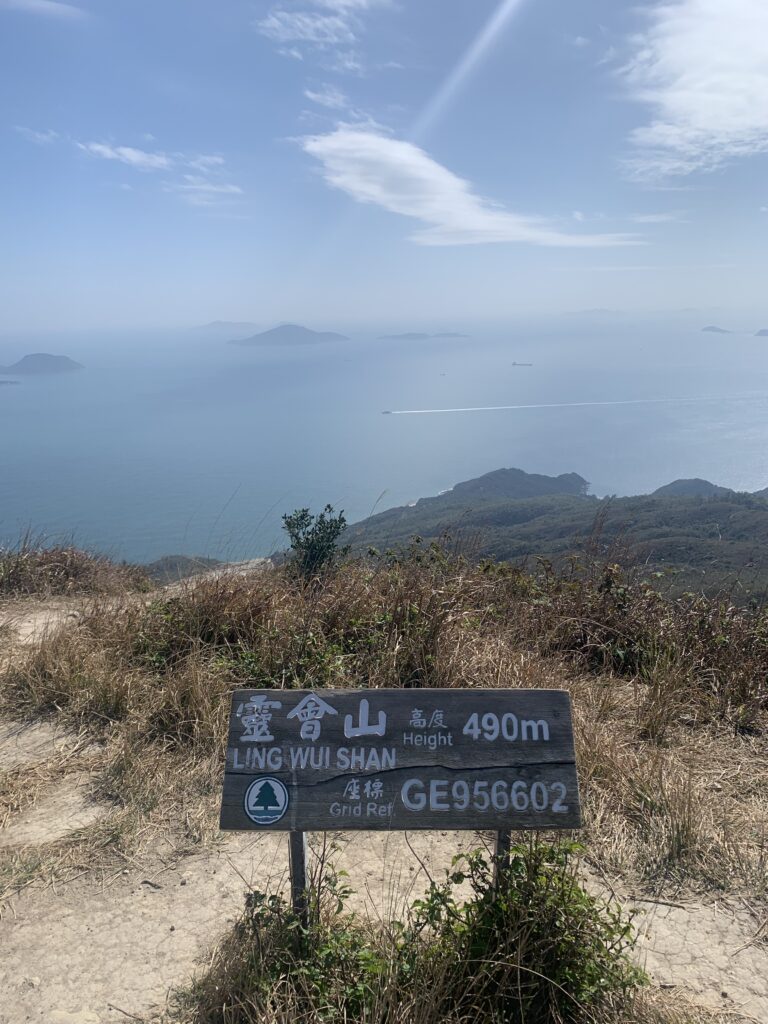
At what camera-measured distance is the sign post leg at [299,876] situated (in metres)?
2.00

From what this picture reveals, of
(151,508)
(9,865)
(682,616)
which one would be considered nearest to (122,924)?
(9,865)

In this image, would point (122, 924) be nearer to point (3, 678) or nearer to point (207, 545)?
point (3, 678)

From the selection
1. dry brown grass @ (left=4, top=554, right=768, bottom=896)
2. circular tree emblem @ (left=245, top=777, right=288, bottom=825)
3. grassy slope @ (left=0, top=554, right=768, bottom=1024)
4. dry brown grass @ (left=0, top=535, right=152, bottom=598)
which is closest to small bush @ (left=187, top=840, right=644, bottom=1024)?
grassy slope @ (left=0, top=554, right=768, bottom=1024)

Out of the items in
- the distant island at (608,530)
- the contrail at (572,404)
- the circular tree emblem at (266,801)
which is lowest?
the distant island at (608,530)

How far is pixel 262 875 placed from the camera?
2.70 metres

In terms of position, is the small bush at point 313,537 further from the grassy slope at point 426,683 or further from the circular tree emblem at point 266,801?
the circular tree emblem at point 266,801

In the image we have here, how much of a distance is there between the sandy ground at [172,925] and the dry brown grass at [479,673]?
0.21 metres

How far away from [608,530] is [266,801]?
10710 mm

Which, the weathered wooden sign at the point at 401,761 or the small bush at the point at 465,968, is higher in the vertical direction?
the weathered wooden sign at the point at 401,761

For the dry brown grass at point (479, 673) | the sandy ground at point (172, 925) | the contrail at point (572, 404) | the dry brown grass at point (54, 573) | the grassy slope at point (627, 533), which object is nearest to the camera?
the sandy ground at point (172, 925)

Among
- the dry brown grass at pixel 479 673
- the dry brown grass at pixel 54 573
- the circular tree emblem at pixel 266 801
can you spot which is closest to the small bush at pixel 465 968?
the circular tree emblem at pixel 266 801

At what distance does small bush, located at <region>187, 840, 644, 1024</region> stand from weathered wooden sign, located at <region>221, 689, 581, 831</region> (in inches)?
8.5

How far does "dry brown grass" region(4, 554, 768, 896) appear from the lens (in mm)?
2990

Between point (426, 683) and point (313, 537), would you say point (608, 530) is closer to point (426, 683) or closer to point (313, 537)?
point (313, 537)
